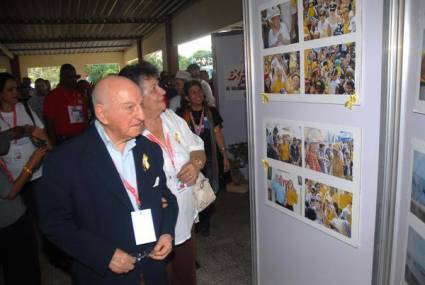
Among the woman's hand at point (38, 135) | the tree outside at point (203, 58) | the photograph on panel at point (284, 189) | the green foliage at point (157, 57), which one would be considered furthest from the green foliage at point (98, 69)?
the photograph on panel at point (284, 189)

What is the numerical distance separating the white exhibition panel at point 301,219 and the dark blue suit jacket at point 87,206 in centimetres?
81

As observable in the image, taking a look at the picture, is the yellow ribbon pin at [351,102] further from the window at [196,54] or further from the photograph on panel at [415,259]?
the window at [196,54]

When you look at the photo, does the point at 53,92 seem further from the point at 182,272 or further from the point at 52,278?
the point at 182,272

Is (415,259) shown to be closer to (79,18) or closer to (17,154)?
(17,154)

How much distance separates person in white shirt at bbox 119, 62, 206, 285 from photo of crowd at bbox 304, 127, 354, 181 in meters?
0.67

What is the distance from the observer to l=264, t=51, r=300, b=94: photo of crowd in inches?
60.1

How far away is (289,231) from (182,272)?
31.1 inches

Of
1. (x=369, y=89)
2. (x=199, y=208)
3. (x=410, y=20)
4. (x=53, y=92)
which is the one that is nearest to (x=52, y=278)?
(x=199, y=208)

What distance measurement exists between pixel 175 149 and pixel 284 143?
62 centimetres

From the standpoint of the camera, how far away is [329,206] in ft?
4.91

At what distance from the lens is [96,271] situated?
4.42ft

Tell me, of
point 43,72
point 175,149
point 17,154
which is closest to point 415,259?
point 175,149

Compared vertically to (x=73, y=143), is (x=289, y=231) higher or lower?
lower

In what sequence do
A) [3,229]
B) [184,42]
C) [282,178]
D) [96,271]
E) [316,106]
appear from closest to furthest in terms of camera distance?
[96,271] < [316,106] < [282,178] < [3,229] < [184,42]
